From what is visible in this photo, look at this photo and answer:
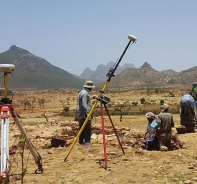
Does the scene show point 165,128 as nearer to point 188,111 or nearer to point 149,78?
point 188,111

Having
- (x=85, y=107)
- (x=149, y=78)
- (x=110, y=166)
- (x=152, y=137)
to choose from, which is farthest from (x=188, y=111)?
(x=149, y=78)

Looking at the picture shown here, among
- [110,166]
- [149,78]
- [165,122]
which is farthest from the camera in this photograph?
[149,78]

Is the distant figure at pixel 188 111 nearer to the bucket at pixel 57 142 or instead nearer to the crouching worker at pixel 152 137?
the crouching worker at pixel 152 137

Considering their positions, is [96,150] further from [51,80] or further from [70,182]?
[51,80]

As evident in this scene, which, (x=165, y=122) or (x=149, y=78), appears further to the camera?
(x=149, y=78)

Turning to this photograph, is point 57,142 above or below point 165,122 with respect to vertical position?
below

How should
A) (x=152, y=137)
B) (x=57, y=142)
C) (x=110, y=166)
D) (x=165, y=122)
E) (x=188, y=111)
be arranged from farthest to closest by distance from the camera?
(x=188, y=111) < (x=57, y=142) < (x=165, y=122) < (x=152, y=137) < (x=110, y=166)

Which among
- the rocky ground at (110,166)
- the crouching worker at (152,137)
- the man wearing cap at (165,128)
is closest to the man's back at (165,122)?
the man wearing cap at (165,128)

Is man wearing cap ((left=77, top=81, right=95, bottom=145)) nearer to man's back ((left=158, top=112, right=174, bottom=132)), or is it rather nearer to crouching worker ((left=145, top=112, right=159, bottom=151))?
crouching worker ((left=145, top=112, right=159, bottom=151))

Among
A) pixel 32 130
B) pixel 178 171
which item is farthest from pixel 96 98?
pixel 32 130

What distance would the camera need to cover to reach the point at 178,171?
21.1ft

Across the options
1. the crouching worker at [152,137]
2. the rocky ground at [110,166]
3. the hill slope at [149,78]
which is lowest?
the rocky ground at [110,166]

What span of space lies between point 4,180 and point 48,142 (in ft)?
17.0

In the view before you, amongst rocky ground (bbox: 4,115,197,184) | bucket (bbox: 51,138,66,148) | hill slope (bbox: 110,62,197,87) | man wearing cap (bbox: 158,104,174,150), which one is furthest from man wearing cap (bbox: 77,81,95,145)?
hill slope (bbox: 110,62,197,87)
